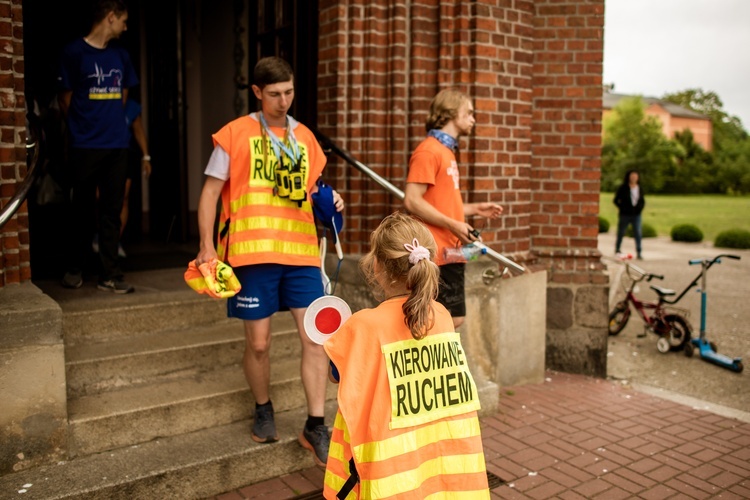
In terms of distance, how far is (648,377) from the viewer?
669 cm

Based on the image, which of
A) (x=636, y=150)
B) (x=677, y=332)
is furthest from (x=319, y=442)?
(x=636, y=150)

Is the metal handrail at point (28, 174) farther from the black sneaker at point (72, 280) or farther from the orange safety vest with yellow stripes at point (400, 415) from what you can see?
the orange safety vest with yellow stripes at point (400, 415)

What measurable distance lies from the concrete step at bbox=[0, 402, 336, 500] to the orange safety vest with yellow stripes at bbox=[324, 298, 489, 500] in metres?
1.45

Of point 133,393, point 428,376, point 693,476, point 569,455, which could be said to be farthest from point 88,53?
point 693,476

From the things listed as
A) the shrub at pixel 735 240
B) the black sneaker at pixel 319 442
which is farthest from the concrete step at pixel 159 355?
the shrub at pixel 735 240

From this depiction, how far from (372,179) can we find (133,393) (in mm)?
2106

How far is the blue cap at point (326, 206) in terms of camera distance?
3.95 meters

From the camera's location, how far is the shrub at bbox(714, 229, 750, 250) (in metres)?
18.8

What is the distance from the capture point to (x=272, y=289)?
3945mm

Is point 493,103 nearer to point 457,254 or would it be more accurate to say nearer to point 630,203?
point 457,254

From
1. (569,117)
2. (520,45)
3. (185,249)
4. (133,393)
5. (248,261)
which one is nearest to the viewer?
(248,261)

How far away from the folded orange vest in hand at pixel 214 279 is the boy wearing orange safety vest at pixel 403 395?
50.4 inches

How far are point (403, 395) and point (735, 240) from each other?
737 inches

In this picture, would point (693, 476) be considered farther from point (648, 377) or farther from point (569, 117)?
point (569, 117)
